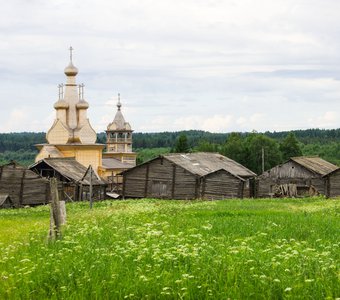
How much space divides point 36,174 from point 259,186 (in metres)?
21.4

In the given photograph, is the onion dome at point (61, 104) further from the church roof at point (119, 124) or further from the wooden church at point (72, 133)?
the church roof at point (119, 124)

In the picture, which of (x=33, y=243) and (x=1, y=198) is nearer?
(x=33, y=243)

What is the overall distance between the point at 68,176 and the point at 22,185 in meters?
3.80

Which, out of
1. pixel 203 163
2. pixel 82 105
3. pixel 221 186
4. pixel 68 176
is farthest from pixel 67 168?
pixel 82 105

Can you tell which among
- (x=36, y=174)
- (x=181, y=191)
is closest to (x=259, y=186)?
(x=181, y=191)

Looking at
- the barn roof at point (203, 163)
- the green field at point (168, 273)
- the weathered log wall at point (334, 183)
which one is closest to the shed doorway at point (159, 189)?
the barn roof at point (203, 163)

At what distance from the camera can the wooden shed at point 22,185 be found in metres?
45.7

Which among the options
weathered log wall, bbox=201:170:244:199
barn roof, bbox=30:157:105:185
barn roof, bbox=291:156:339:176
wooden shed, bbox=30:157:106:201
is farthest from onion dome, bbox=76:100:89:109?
barn roof, bbox=291:156:339:176

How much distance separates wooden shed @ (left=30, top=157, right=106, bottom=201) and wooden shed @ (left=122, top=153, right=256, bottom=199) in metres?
3.80

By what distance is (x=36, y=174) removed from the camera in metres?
46.6

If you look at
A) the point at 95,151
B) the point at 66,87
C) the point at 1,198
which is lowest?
the point at 1,198

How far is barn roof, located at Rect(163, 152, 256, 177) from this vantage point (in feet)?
163

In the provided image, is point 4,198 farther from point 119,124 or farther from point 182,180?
point 119,124

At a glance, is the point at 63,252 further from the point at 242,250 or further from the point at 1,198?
the point at 1,198
